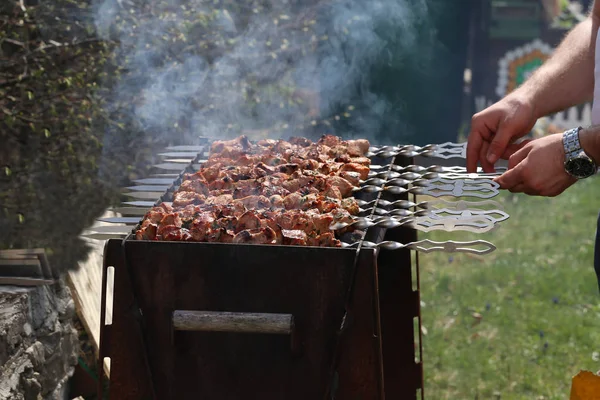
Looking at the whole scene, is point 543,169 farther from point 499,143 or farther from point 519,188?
point 499,143

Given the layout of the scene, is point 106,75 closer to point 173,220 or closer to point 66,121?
point 66,121

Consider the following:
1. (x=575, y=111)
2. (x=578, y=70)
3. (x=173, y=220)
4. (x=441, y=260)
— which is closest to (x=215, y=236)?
(x=173, y=220)

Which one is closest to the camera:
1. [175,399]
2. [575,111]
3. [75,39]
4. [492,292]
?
[175,399]

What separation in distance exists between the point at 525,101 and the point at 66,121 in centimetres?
379

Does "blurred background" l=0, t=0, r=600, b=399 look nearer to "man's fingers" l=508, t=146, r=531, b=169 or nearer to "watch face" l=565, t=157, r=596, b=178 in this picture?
"man's fingers" l=508, t=146, r=531, b=169

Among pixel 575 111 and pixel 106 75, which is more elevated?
pixel 106 75

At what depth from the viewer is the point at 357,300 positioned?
269 centimetres

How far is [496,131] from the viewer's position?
384 cm

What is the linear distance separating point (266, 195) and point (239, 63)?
13.8 feet

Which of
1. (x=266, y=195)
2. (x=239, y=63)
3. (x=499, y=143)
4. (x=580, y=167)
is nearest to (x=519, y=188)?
(x=580, y=167)

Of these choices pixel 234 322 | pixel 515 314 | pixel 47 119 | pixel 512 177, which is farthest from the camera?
pixel 515 314

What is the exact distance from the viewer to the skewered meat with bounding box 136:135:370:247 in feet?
9.70

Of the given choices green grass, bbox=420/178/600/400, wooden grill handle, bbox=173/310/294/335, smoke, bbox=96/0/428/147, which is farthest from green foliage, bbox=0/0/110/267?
green grass, bbox=420/178/600/400

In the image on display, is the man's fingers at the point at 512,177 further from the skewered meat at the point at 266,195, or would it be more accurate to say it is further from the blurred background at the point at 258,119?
the blurred background at the point at 258,119
